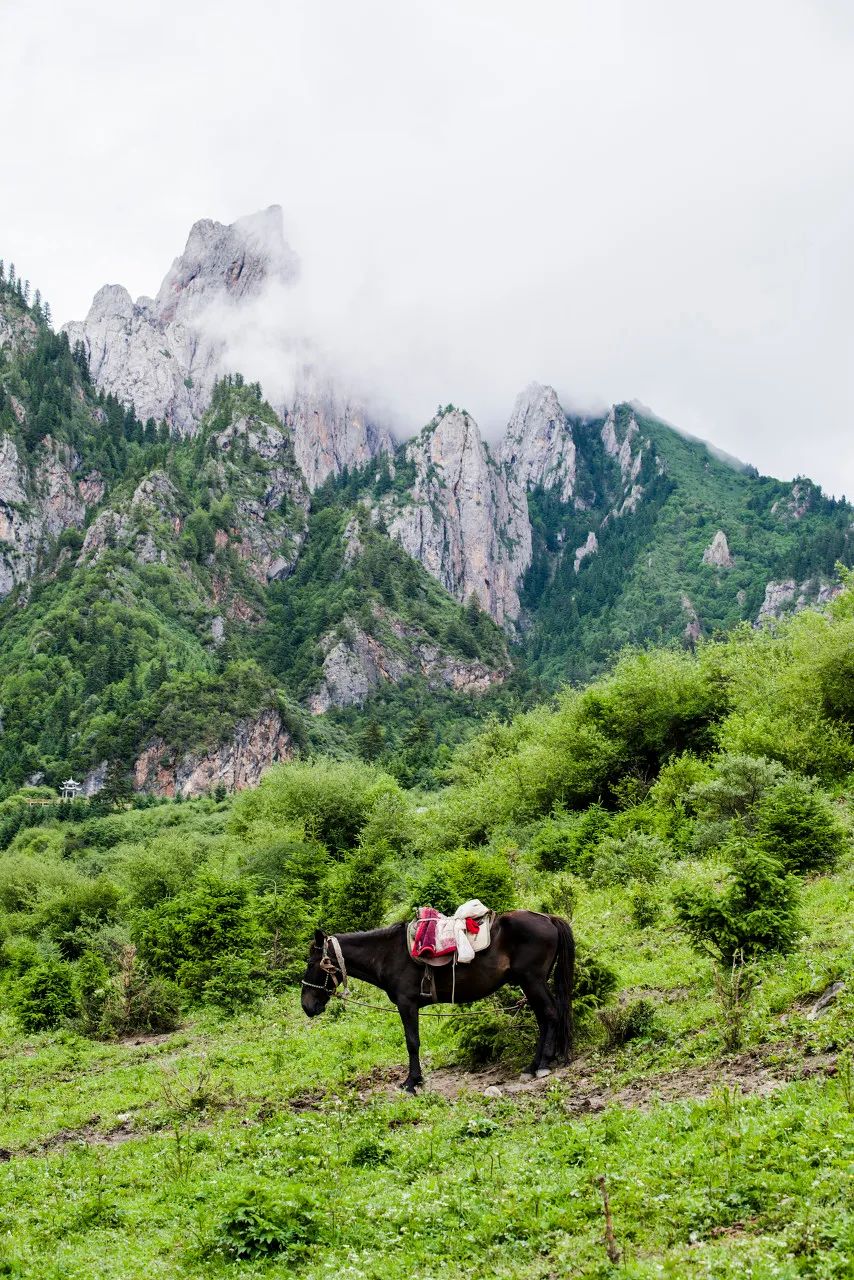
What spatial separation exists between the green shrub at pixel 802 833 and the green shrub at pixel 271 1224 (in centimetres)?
1555

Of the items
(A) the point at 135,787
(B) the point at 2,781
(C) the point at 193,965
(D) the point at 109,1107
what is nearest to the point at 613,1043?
(D) the point at 109,1107

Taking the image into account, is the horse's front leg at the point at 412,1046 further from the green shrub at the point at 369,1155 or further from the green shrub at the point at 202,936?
the green shrub at the point at 202,936

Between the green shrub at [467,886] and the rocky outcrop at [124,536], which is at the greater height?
the rocky outcrop at [124,536]

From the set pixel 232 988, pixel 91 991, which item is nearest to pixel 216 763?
pixel 91 991

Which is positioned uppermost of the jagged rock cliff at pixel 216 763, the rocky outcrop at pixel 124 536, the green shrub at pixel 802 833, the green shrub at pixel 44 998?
the rocky outcrop at pixel 124 536

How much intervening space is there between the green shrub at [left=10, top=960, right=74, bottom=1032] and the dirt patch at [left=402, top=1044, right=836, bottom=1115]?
51.3 feet

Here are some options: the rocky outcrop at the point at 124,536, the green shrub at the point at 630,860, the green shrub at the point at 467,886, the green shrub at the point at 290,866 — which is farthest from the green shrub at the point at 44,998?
the rocky outcrop at the point at 124,536

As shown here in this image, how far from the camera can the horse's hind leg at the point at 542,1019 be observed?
12867 mm

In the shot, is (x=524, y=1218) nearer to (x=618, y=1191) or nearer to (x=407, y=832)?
(x=618, y=1191)

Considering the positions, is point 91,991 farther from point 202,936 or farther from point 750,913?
point 750,913

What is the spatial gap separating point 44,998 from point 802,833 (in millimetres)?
20803

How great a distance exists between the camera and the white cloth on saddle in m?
13.1

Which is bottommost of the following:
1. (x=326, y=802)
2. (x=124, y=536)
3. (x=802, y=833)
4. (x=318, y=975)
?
(x=318, y=975)

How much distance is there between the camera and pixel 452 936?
13.1 metres
